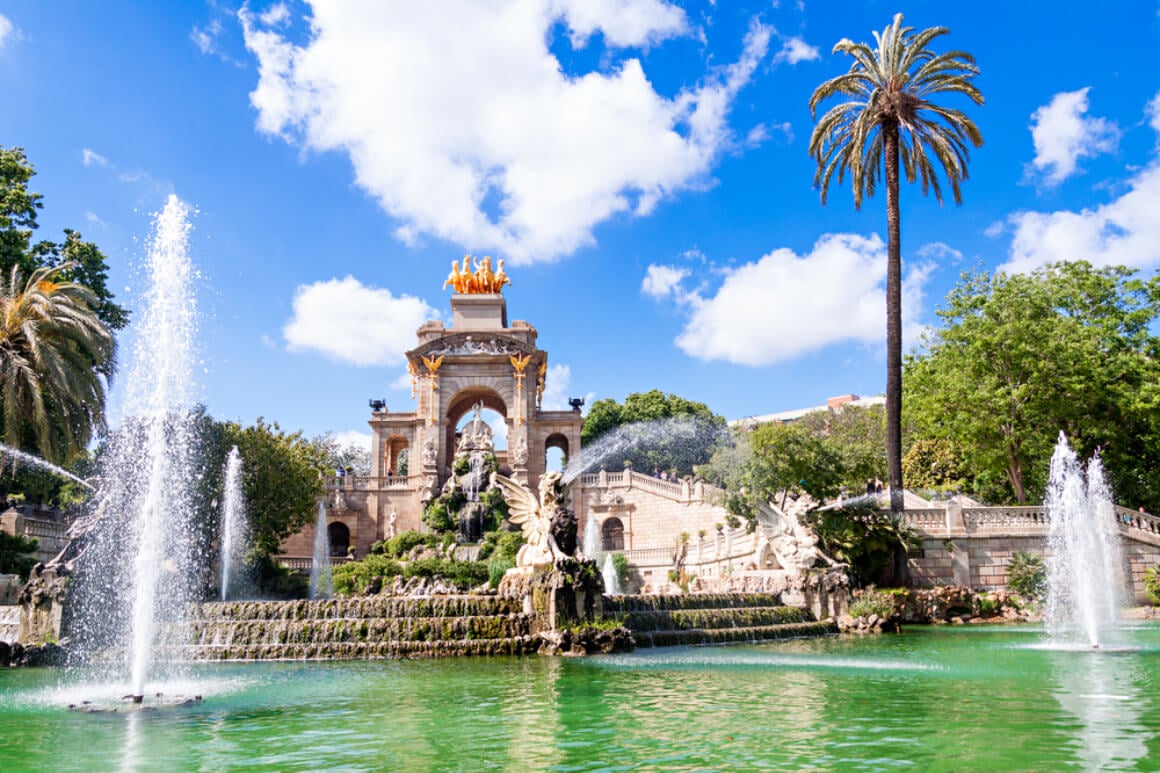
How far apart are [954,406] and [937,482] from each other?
1880 centimetres

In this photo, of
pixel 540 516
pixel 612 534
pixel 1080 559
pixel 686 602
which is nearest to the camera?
pixel 1080 559

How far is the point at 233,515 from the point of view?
36438mm

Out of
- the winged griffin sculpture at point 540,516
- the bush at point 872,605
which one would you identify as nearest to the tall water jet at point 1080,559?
the bush at point 872,605

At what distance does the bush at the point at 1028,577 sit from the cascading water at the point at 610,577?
1502cm

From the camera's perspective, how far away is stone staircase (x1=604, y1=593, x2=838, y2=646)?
19.9m

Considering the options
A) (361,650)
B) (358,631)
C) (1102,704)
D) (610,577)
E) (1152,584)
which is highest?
(1152,584)

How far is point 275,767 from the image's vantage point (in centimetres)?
757

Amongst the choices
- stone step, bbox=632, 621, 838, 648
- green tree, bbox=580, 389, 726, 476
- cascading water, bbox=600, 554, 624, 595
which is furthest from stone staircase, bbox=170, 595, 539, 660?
green tree, bbox=580, 389, 726, 476

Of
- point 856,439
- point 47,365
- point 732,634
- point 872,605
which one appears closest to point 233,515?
point 47,365

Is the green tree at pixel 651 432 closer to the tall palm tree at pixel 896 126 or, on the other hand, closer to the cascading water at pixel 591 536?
the cascading water at pixel 591 536

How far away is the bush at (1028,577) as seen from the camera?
88.8 ft

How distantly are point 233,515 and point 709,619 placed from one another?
23.5m

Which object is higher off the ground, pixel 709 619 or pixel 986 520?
pixel 986 520

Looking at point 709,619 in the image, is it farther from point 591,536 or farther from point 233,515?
point 591,536
